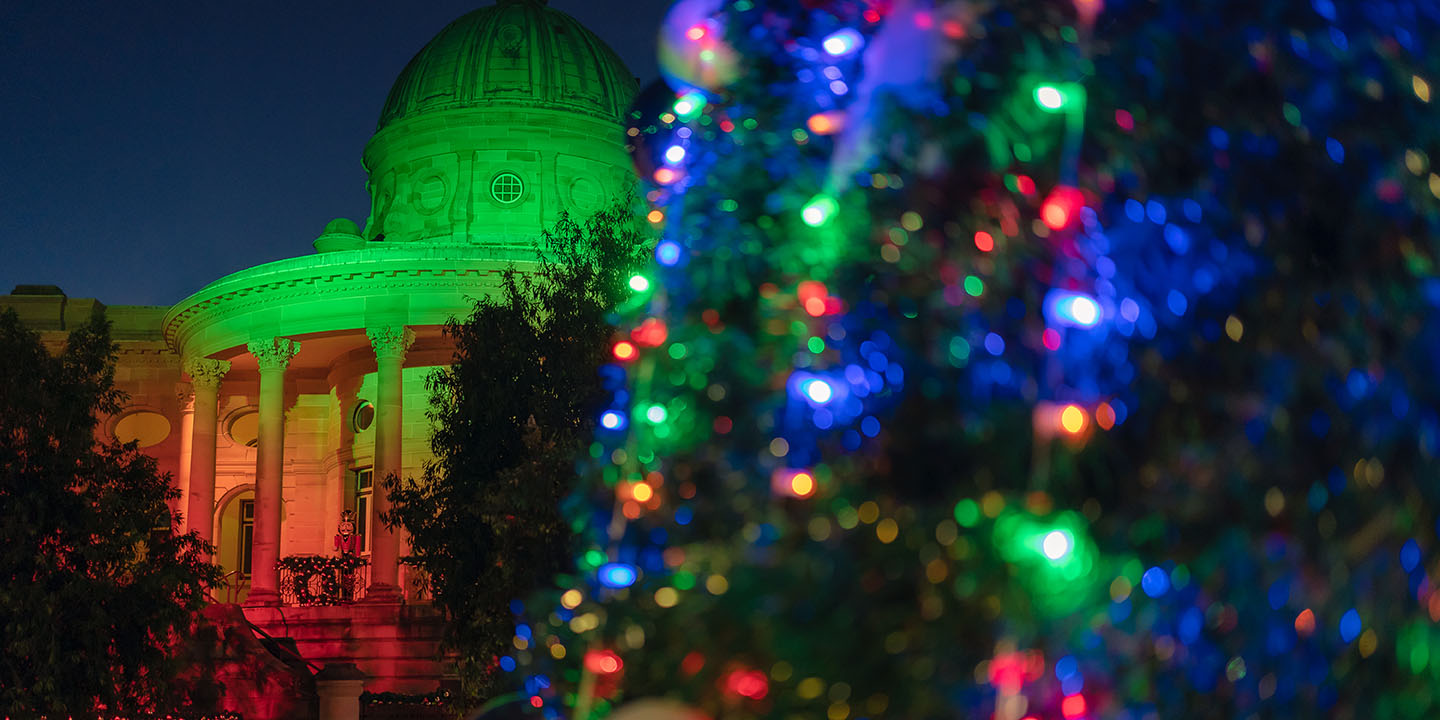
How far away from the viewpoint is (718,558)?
322 cm

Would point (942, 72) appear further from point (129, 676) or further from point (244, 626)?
point (244, 626)

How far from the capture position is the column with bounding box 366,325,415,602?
25031mm

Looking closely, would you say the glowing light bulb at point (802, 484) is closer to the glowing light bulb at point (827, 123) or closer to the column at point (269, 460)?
the glowing light bulb at point (827, 123)

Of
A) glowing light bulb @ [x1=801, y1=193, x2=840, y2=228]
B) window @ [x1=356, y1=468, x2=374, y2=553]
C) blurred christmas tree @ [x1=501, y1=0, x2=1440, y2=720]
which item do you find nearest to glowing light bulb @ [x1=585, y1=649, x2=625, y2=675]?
blurred christmas tree @ [x1=501, y1=0, x2=1440, y2=720]

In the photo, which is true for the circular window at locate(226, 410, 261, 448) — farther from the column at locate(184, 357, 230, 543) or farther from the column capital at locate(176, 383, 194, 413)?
the column at locate(184, 357, 230, 543)

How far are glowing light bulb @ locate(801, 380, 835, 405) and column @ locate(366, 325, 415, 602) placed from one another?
22.6 meters

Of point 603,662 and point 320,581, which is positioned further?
point 320,581

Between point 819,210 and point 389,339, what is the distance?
2320 cm

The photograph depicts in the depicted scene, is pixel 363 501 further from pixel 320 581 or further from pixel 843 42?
pixel 843 42

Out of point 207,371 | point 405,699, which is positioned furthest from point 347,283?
point 405,699

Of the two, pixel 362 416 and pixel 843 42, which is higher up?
pixel 362 416

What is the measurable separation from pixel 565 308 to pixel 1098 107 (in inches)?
548

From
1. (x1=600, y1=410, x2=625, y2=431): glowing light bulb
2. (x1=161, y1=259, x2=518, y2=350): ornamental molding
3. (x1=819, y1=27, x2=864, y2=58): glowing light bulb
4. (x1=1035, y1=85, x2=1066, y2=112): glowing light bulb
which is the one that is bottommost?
(x1=600, y1=410, x2=625, y2=431): glowing light bulb

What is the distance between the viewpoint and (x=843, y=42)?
3.66 metres
